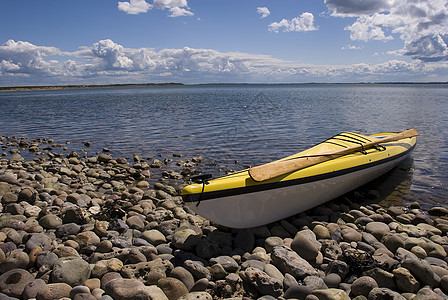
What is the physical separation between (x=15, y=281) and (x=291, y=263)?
3314mm

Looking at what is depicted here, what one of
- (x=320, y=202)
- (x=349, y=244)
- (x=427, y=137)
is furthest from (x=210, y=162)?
(x=427, y=137)

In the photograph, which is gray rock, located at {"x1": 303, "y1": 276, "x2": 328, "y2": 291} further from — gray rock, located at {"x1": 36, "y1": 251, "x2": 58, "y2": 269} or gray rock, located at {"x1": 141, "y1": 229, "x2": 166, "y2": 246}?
gray rock, located at {"x1": 36, "y1": 251, "x2": 58, "y2": 269}

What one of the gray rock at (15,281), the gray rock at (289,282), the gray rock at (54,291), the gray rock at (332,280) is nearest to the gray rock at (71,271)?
the gray rock at (54,291)

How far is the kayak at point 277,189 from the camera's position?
5023mm

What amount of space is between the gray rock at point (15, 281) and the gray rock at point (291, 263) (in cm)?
303

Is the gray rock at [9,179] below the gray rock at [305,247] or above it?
above

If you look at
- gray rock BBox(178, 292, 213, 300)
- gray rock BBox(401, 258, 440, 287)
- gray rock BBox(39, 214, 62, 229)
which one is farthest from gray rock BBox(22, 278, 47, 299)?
gray rock BBox(401, 258, 440, 287)

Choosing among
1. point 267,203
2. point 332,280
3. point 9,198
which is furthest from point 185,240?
point 9,198

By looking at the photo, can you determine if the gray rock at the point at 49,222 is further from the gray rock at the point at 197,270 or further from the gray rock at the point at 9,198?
the gray rock at the point at 197,270

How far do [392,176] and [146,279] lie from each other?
7564 millimetres

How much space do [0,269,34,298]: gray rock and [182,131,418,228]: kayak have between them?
2182mm

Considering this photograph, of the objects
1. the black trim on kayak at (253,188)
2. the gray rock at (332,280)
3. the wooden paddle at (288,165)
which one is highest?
the wooden paddle at (288,165)

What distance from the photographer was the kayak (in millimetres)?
5023

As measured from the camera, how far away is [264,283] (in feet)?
12.5
